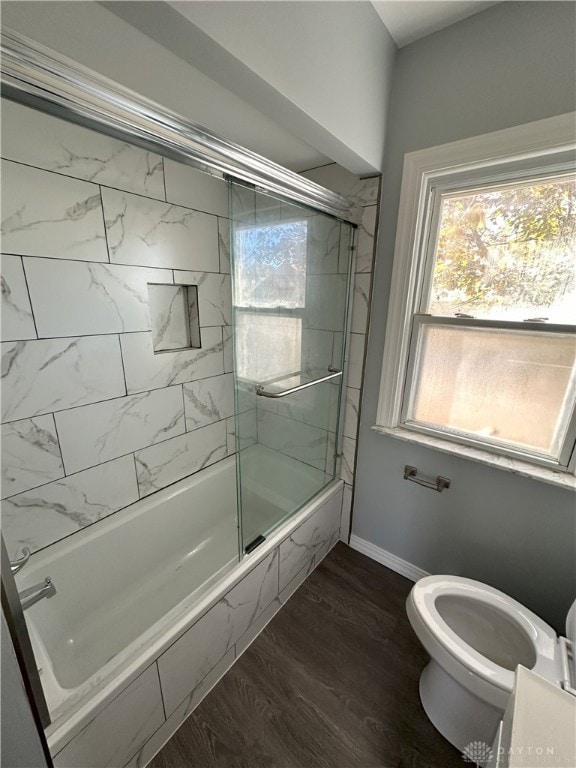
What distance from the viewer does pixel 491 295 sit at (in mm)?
1284

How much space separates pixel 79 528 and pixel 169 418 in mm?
637

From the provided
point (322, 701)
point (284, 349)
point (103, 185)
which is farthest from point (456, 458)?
point (103, 185)

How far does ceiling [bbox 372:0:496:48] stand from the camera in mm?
1043

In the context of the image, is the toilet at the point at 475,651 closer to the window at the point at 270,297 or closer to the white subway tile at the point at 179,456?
the window at the point at 270,297

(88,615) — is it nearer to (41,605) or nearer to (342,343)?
(41,605)

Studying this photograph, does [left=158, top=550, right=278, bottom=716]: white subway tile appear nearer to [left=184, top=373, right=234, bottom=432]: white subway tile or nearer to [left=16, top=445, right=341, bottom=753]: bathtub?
[left=16, top=445, right=341, bottom=753]: bathtub

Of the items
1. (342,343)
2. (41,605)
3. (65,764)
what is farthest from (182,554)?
(342,343)

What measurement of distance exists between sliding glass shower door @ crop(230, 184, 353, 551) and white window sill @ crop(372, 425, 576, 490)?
1.31ft

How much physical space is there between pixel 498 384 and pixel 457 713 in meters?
1.23

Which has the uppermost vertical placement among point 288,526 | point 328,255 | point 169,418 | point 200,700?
point 328,255

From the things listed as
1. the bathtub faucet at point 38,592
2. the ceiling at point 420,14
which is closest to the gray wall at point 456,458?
the ceiling at point 420,14

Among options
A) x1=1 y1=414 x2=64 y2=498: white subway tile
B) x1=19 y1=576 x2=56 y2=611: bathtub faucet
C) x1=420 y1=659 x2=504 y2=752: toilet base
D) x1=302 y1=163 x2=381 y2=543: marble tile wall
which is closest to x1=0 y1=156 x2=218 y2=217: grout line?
x1=302 y1=163 x2=381 y2=543: marble tile wall

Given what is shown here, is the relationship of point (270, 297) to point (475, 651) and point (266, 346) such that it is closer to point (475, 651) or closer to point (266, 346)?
point (266, 346)

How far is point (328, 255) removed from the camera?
1545 mm
